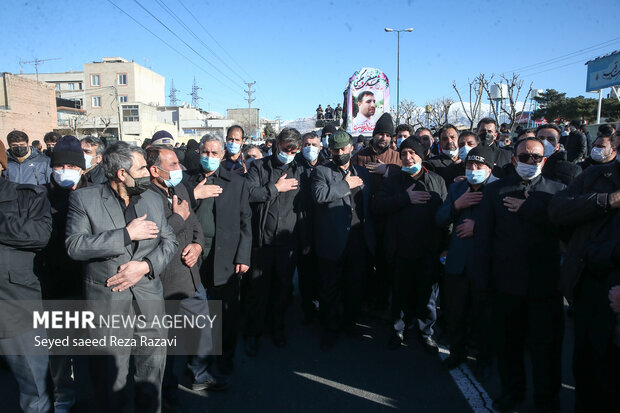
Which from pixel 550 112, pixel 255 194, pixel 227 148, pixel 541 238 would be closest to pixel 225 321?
pixel 255 194

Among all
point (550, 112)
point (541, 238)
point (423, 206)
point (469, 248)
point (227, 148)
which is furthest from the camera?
point (550, 112)

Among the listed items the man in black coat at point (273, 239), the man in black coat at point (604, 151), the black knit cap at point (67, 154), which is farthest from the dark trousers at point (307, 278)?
the man in black coat at point (604, 151)

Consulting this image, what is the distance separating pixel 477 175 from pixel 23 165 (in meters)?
5.84

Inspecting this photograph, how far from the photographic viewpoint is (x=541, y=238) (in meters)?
3.16

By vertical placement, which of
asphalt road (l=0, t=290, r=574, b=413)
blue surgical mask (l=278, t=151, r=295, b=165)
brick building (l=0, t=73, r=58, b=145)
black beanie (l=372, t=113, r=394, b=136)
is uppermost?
brick building (l=0, t=73, r=58, b=145)

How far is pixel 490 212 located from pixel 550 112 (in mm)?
35579

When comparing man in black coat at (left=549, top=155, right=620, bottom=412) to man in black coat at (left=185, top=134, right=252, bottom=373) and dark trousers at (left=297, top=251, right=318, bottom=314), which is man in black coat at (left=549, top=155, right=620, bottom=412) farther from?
dark trousers at (left=297, top=251, right=318, bottom=314)

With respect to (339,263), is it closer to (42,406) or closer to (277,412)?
(277,412)

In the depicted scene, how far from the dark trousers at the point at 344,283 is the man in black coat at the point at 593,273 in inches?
83.4

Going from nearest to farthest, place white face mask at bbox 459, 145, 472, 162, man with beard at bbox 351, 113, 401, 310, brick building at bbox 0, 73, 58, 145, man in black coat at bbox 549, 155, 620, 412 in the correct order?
man in black coat at bbox 549, 155, 620, 412
man with beard at bbox 351, 113, 401, 310
white face mask at bbox 459, 145, 472, 162
brick building at bbox 0, 73, 58, 145

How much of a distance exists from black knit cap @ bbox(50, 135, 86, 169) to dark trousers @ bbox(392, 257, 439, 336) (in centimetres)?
316

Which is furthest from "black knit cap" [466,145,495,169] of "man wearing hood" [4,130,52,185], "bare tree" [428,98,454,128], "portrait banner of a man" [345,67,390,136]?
A: "bare tree" [428,98,454,128]

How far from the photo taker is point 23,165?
19.0 feet

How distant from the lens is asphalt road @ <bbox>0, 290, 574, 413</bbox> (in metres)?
3.36
